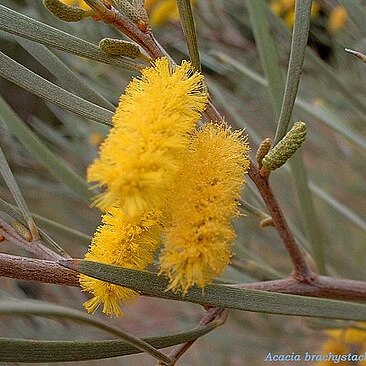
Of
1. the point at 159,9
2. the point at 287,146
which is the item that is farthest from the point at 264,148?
the point at 159,9

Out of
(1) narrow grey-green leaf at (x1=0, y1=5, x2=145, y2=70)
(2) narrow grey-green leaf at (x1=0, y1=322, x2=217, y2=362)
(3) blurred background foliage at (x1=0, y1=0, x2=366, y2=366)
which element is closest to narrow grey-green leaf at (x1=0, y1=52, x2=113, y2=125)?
(1) narrow grey-green leaf at (x1=0, y1=5, x2=145, y2=70)

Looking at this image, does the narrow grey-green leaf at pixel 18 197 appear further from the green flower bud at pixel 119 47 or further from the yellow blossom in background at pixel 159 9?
the yellow blossom in background at pixel 159 9

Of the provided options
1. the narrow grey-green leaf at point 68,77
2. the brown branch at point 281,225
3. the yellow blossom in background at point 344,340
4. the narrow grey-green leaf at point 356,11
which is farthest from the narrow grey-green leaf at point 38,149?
the yellow blossom in background at point 344,340

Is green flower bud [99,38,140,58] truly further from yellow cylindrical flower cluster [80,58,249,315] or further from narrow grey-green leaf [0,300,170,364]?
narrow grey-green leaf [0,300,170,364]

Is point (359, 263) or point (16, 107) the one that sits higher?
point (16, 107)

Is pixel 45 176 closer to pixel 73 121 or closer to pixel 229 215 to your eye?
pixel 73 121

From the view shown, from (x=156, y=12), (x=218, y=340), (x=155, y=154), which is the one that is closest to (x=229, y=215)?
(x=155, y=154)

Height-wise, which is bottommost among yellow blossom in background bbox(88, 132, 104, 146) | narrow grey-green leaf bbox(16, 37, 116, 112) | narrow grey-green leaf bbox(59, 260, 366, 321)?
narrow grey-green leaf bbox(59, 260, 366, 321)
